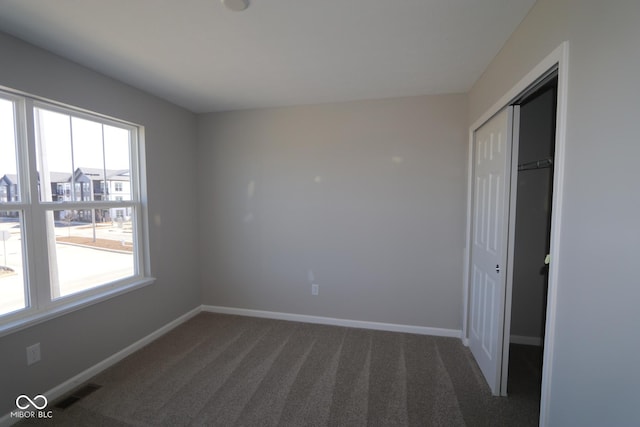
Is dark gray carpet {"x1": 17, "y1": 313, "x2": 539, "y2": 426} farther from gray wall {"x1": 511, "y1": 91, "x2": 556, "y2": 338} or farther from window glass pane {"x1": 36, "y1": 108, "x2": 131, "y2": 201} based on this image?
window glass pane {"x1": 36, "y1": 108, "x2": 131, "y2": 201}

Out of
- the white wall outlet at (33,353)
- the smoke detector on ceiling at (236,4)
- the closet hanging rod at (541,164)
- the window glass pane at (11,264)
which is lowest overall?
the white wall outlet at (33,353)

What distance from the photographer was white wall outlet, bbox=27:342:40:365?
1889mm

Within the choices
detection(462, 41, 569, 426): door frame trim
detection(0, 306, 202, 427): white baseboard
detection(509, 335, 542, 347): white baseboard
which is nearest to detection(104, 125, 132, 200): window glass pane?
detection(0, 306, 202, 427): white baseboard

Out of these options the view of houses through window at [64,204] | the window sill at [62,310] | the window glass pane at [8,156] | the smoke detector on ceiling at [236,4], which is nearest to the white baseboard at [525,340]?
the smoke detector on ceiling at [236,4]

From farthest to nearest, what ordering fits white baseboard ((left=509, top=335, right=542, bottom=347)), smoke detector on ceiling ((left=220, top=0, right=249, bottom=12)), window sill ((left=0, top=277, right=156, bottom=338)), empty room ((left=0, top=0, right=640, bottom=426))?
1. white baseboard ((left=509, top=335, right=542, bottom=347))
2. window sill ((left=0, top=277, right=156, bottom=338))
3. smoke detector on ceiling ((left=220, top=0, right=249, bottom=12))
4. empty room ((left=0, top=0, right=640, bottom=426))

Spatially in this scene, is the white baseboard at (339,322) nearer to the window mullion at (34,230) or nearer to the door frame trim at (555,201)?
the door frame trim at (555,201)

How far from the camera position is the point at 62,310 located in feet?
6.73

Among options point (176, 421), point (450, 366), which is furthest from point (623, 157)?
point (176, 421)

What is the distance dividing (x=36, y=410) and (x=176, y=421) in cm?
99

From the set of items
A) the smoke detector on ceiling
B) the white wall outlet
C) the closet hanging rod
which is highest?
the smoke detector on ceiling

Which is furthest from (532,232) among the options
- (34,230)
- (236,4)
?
(34,230)

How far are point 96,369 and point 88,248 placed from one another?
1.02 meters

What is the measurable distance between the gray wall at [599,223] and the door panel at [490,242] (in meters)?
0.80

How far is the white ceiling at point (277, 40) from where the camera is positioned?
5.05ft
